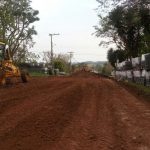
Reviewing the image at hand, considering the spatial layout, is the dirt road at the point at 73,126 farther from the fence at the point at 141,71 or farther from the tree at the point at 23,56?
the tree at the point at 23,56

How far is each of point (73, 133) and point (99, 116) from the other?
3432 mm

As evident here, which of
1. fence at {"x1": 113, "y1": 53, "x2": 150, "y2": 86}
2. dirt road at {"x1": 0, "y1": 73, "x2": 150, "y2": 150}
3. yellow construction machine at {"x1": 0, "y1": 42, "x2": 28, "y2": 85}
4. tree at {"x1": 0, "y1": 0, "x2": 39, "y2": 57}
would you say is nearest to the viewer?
dirt road at {"x1": 0, "y1": 73, "x2": 150, "y2": 150}

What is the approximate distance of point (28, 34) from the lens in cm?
8362

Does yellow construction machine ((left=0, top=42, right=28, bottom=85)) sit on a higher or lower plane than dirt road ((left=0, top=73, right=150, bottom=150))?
higher

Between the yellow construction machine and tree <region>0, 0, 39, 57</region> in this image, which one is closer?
the yellow construction machine

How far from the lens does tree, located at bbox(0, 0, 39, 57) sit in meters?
79.1

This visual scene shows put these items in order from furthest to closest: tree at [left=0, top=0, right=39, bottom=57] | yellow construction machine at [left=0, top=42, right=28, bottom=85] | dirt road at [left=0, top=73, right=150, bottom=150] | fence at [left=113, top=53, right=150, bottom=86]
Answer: tree at [left=0, top=0, right=39, bottom=57]
fence at [left=113, top=53, right=150, bottom=86]
yellow construction machine at [left=0, top=42, right=28, bottom=85]
dirt road at [left=0, top=73, right=150, bottom=150]

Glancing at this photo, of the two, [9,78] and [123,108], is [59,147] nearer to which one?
[123,108]

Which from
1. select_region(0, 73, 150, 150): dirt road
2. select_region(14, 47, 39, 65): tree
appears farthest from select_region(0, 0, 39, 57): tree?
select_region(0, 73, 150, 150): dirt road

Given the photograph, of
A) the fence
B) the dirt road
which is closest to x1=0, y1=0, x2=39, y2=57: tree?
the fence

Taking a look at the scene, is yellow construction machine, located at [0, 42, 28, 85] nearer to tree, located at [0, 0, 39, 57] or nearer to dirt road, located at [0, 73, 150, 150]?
dirt road, located at [0, 73, 150, 150]

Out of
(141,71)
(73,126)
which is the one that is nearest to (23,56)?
(141,71)

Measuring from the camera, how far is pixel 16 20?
270 ft

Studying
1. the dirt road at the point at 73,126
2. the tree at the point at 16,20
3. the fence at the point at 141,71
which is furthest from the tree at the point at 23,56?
the dirt road at the point at 73,126
